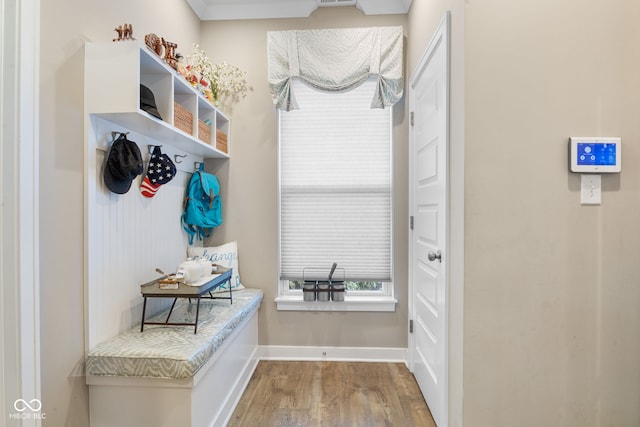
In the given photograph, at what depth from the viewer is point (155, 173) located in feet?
6.13

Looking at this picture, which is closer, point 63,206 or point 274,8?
point 63,206

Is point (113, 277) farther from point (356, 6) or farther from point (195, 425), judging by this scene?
point (356, 6)

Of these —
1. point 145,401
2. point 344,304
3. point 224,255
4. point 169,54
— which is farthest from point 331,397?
point 169,54

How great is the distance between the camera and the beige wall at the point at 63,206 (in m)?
1.28

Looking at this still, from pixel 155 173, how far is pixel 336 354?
1.95 metres

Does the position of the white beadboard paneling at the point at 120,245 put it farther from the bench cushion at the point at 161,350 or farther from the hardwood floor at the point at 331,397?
the hardwood floor at the point at 331,397

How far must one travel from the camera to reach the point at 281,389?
2.23 metres

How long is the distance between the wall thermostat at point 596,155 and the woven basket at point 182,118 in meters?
1.94

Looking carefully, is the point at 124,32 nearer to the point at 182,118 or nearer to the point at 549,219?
the point at 182,118

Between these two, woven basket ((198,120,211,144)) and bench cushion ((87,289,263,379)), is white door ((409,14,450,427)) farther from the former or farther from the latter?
woven basket ((198,120,211,144))

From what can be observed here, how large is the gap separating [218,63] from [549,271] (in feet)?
9.02

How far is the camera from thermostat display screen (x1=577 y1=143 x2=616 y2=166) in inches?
53.4

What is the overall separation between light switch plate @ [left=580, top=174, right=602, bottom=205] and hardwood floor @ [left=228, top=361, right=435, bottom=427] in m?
1.47

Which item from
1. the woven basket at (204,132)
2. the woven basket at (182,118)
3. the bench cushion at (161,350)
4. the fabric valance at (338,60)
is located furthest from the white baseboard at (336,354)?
the fabric valance at (338,60)
